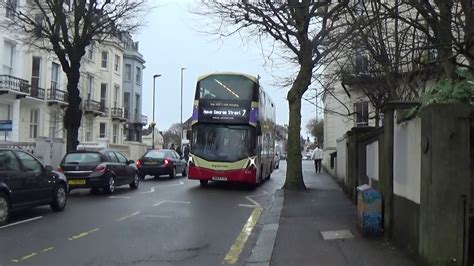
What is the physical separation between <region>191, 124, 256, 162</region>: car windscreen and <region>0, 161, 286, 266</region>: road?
3.14 metres

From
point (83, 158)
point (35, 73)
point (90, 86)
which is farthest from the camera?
point (90, 86)

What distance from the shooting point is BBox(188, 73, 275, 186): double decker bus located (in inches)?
778

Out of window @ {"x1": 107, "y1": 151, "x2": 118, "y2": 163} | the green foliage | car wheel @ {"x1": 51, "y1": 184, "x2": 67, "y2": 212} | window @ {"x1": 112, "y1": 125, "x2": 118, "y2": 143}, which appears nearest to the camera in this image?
the green foliage

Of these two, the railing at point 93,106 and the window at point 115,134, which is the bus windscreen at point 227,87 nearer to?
the railing at point 93,106

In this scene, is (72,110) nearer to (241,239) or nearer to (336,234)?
(241,239)

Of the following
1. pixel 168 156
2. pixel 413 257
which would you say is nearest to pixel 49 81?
pixel 168 156

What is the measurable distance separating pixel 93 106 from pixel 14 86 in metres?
13.8

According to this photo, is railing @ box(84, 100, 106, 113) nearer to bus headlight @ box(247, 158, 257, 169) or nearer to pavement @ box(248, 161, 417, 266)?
bus headlight @ box(247, 158, 257, 169)

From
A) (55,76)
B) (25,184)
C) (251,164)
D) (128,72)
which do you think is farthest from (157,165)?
(128,72)

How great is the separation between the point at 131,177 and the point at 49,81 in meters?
22.5

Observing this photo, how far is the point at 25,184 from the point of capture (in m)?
11.6

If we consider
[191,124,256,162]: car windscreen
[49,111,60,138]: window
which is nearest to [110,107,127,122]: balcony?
[49,111,60,138]: window

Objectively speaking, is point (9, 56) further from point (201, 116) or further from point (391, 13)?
point (391, 13)

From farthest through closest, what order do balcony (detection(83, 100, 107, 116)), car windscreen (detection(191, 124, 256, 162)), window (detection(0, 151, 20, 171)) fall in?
balcony (detection(83, 100, 107, 116)) → car windscreen (detection(191, 124, 256, 162)) → window (detection(0, 151, 20, 171))
